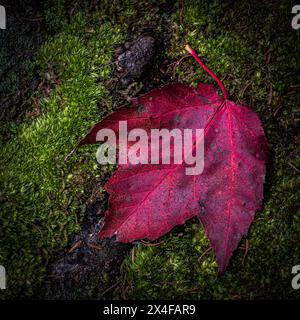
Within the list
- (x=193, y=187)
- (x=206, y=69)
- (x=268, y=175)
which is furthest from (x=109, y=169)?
(x=268, y=175)

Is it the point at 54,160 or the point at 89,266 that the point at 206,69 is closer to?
the point at 54,160

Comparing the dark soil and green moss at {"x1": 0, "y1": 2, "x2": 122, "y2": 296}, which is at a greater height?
green moss at {"x1": 0, "y1": 2, "x2": 122, "y2": 296}

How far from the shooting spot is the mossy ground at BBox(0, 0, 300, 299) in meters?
1.58

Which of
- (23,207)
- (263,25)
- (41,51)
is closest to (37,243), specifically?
(23,207)

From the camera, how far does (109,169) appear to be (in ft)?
5.37

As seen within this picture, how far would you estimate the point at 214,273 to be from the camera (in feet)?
5.16

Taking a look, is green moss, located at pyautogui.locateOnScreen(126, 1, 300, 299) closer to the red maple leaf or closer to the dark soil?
the dark soil

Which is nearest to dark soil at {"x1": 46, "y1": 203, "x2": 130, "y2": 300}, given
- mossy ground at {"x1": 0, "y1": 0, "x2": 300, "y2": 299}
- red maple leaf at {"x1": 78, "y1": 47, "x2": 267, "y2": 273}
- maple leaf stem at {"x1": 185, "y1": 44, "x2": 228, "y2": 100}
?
mossy ground at {"x1": 0, "y1": 0, "x2": 300, "y2": 299}

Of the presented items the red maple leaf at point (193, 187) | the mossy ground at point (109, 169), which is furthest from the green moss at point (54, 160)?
the red maple leaf at point (193, 187)

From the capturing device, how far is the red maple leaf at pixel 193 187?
4.60 ft

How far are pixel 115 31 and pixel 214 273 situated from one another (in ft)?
4.02

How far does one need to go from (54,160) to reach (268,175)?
1.00 meters

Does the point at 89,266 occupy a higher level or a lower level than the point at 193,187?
lower

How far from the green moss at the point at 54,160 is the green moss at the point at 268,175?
37cm
